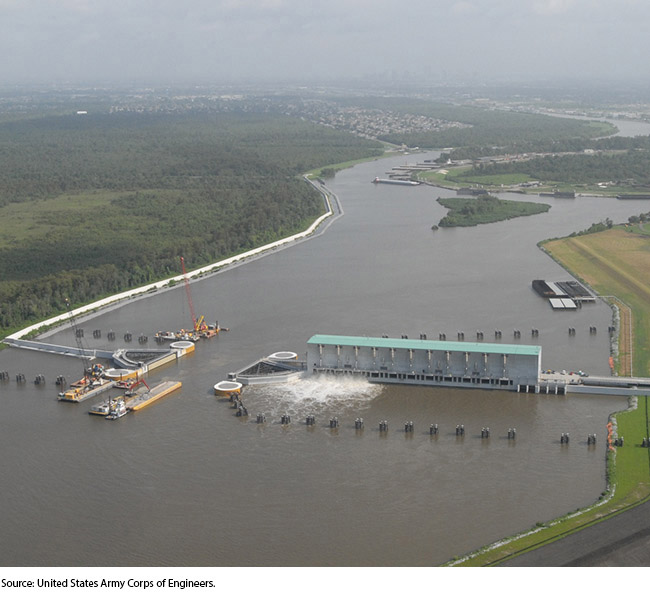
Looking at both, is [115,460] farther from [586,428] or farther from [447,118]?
[447,118]

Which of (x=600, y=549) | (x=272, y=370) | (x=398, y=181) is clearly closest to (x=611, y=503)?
(x=600, y=549)

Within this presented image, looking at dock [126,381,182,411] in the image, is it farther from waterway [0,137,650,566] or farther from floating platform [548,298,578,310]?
floating platform [548,298,578,310]

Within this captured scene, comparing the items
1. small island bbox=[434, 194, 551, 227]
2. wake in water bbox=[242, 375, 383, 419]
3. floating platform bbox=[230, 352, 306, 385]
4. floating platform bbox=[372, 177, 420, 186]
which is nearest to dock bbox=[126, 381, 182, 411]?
→ floating platform bbox=[230, 352, 306, 385]

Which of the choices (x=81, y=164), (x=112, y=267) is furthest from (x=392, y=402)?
(x=81, y=164)

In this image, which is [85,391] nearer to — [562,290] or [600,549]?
[600,549]

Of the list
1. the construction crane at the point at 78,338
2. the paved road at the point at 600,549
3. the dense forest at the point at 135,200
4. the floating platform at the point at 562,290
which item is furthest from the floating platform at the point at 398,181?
the paved road at the point at 600,549

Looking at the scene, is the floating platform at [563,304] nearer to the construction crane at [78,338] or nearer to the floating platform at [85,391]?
the floating platform at [85,391]
